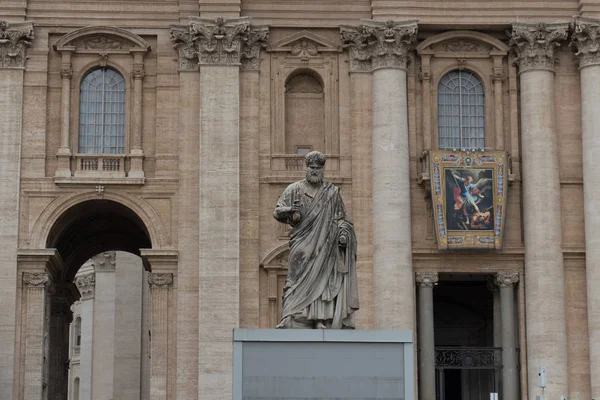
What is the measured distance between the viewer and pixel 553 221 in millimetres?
44938

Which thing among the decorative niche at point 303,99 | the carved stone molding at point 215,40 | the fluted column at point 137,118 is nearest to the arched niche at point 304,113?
the decorative niche at point 303,99

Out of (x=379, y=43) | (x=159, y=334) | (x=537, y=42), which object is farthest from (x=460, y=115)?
(x=159, y=334)

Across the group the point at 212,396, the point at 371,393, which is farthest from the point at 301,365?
the point at 212,396

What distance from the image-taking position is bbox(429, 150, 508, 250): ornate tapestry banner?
148 ft

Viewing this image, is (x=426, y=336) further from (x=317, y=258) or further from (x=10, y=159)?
(x=317, y=258)

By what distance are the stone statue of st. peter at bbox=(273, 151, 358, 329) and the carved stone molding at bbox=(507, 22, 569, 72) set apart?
20.3 meters

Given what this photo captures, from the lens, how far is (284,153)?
150 feet

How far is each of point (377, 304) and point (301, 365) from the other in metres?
19.6

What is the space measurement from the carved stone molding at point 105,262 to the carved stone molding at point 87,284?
2.44ft

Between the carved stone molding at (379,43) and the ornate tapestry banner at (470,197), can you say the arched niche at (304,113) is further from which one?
the ornate tapestry banner at (470,197)

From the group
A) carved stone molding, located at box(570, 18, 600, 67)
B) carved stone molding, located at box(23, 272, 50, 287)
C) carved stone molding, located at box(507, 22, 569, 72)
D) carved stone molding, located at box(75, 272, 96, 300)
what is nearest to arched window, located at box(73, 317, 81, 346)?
carved stone molding, located at box(75, 272, 96, 300)

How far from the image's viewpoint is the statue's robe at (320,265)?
2583 cm

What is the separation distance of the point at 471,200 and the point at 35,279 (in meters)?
11.7

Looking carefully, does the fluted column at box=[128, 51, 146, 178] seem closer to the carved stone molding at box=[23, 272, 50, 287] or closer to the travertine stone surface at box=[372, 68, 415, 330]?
the carved stone molding at box=[23, 272, 50, 287]
